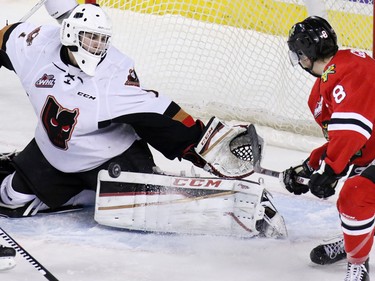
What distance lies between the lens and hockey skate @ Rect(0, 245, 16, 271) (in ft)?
11.2

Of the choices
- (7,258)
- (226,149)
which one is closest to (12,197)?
(7,258)

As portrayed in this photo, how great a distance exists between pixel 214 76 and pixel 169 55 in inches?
10.3

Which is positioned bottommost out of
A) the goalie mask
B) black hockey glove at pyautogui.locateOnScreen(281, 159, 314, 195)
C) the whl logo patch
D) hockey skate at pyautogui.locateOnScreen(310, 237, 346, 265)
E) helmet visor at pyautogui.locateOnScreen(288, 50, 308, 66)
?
hockey skate at pyautogui.locateOnScreen(310, 237, 346, 265)

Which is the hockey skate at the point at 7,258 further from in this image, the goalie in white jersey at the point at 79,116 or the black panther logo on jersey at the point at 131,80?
the black panther logo on jersey at the point at 131,80

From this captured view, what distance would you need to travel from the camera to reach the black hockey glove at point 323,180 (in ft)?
10.4


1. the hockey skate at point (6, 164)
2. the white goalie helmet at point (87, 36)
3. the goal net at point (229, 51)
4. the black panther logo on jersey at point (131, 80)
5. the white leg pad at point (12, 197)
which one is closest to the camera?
the white goalie helmet at point (87, 36)

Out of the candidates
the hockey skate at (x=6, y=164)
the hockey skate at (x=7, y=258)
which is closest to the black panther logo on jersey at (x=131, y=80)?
the hockey skate at (x=6, y=164)

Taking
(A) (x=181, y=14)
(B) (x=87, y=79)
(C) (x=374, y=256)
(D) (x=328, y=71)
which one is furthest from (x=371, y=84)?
(A) (x=181, y=14)

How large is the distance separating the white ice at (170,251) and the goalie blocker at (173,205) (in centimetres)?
4

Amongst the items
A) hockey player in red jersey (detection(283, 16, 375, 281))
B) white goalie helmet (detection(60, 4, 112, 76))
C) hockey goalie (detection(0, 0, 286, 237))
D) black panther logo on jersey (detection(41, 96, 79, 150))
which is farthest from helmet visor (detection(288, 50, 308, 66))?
black panther logo on jersey (detection(41, 96, 79, 150))

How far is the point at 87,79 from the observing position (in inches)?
149

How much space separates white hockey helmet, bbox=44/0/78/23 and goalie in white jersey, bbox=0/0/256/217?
0.23m

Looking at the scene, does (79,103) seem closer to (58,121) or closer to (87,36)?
(58,121)

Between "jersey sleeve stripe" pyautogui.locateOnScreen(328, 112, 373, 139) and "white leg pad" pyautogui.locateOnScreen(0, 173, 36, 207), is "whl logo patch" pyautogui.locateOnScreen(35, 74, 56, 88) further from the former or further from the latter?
"jersey sleeve stripe" pyautogui.locateOnScreen(328, 112, 373, 139)
